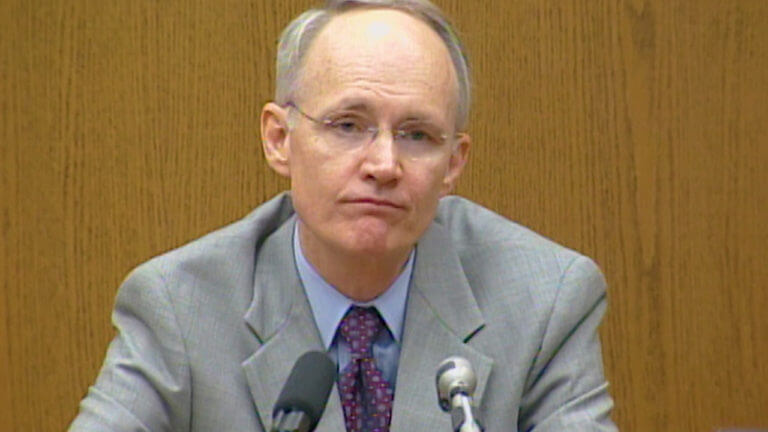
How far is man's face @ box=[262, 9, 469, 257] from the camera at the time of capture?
212 centimetres

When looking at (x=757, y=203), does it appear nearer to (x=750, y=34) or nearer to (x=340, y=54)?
(x=750, y=34)

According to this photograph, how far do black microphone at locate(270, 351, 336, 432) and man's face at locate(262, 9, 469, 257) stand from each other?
22.4 inches

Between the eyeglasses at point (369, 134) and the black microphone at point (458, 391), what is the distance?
60 centimetres

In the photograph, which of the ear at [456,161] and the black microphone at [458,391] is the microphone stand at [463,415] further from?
the ear at [456,161]

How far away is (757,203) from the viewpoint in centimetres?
303

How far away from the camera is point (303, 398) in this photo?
1.51 metres

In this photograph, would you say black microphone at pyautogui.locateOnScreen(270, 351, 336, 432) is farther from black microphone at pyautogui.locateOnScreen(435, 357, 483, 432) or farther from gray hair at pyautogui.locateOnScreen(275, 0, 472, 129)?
gray hair at pyautogui.locateOnScreen(275, 0, 472, 129)

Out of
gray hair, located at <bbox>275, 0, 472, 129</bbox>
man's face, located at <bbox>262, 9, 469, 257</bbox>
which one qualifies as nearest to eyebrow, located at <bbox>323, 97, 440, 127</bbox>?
man's face, located at <bbox>262, 9, 469, 257</bbox>

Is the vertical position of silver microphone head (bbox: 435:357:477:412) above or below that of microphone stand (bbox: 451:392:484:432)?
above

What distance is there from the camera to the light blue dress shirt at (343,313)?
7.29 ft

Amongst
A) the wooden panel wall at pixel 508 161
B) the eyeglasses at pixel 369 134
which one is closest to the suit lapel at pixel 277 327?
the eyeglasses at pixel 369 134

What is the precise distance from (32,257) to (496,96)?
1.10 m

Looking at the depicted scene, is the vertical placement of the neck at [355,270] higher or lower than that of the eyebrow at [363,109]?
lower

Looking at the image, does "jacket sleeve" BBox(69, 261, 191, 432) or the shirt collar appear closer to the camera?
"jacket sleeve" BBox(69, 261, 191, 432)
